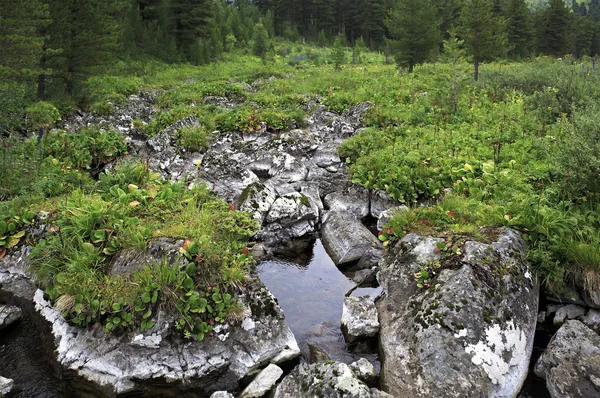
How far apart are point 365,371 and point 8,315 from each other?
21.0 ft

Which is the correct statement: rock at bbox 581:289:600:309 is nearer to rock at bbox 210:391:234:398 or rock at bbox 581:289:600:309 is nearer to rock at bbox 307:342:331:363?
rock at bbox 307:342:331:363

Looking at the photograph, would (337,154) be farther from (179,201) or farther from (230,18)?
(230,18)

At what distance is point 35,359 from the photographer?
6.37 metres

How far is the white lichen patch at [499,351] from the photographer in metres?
5.80

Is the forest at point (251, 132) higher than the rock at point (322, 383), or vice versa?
the forest at point (251, 132)

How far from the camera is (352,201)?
11.9 metres

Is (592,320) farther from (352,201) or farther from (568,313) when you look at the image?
(352,201)

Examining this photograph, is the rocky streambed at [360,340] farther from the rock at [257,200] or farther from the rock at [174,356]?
the rock at [257,200]

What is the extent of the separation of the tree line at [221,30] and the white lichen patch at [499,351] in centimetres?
1617

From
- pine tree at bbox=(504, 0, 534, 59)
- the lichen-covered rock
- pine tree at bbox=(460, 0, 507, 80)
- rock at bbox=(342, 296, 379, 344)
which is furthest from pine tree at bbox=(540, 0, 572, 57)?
rock at bbox=(342, 296, 379, 344)

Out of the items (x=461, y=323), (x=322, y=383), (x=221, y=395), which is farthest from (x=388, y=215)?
(x=221, y=395)

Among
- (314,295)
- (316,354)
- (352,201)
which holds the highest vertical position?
(352,201)

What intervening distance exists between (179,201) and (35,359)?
13.1 ft

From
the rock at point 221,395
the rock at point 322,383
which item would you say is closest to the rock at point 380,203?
the rock at point 322,383
